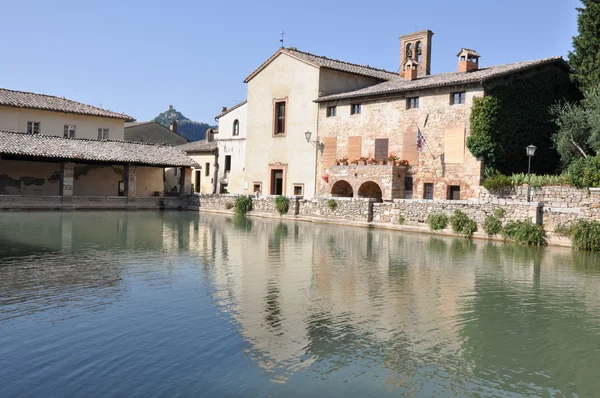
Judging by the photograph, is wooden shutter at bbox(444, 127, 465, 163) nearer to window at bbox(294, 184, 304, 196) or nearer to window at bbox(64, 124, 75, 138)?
window at bbox(294, 184, 304, 196)

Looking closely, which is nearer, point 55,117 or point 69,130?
point 55,117

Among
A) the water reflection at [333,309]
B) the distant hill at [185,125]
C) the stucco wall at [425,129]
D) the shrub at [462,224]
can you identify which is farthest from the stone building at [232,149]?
the distant hill at [185,125]

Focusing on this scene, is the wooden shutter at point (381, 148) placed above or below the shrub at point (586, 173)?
above

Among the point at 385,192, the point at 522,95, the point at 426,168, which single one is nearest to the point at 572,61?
the point at 522,95

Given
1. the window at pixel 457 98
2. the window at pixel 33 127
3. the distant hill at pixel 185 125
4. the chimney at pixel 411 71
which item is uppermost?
the distant hill at pixel 185 125

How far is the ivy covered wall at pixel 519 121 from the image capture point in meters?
26.8

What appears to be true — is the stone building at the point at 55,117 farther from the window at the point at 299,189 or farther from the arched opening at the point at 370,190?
the arched opening at the point at 370,190

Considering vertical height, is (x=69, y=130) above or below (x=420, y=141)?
above

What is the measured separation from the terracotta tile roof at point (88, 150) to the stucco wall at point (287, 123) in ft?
16.7

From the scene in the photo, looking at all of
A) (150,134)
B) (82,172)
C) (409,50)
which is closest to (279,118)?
(409,50)

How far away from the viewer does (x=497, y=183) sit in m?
25.7

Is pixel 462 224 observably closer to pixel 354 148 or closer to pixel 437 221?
pixel 437 221

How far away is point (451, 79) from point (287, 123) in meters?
12.1

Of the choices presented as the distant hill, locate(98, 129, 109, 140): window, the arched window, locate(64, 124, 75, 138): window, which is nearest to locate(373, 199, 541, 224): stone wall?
the arched window
